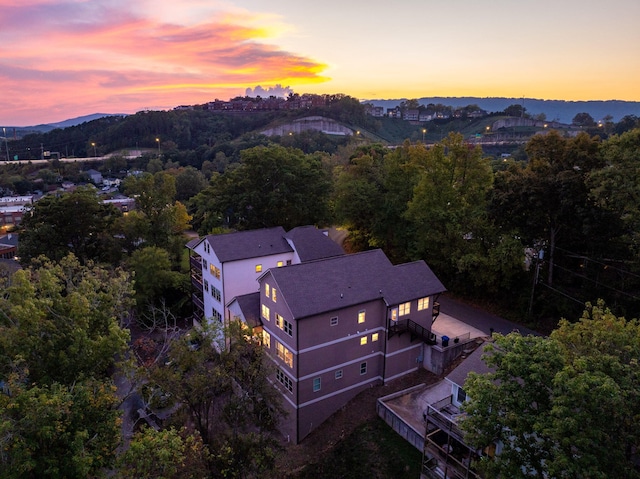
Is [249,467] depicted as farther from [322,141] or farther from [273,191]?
[322,141]

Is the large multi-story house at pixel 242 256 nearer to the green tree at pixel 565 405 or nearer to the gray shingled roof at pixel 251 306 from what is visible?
the gray shingled roof at pixel 251 306

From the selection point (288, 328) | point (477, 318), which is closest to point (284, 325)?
point (288, 328)

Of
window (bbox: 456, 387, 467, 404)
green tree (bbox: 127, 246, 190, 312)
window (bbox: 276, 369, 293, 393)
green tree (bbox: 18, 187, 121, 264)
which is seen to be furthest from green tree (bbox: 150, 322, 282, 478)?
green tree (bbox: 18, 187, 121, 264)

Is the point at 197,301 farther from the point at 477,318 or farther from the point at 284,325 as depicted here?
the point at 477,318

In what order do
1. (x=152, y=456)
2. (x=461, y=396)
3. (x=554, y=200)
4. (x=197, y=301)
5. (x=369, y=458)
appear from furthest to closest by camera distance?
(x=197, y=301)
(x=554, y=200)
(x=369, y=458)
(x=461, y=396)
(x=152, y=456)

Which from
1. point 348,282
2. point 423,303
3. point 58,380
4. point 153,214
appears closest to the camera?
point 58,380

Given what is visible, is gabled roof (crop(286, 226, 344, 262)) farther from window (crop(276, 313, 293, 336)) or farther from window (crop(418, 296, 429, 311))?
window (crop(418, 296, 429, 311))
